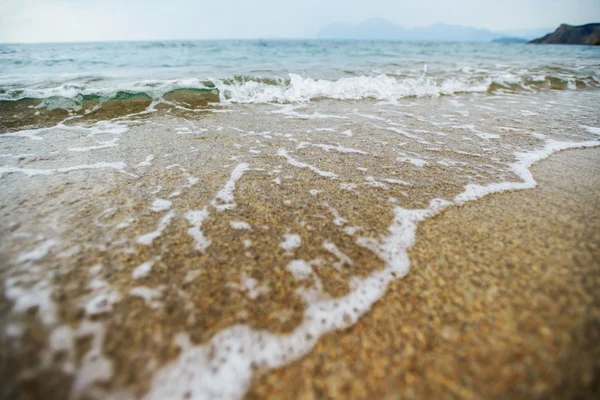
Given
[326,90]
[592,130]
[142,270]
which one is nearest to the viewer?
[142,270]

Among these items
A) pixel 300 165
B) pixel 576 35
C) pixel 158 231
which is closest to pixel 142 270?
pixel 158 231

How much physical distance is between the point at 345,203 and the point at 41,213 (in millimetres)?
2493

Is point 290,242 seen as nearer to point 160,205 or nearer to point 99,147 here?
point 160,205

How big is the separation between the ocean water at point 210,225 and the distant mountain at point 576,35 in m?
82.2

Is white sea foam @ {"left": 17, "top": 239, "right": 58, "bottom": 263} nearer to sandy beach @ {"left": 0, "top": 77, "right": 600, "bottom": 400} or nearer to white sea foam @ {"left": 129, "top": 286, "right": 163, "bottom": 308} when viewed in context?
sandy beach @ {"left": 0, "top": 77, "right": 600, "bottom": 400}

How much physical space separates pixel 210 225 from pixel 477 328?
1.82 meters

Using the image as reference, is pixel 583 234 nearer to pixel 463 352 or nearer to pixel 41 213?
pixel 463 352

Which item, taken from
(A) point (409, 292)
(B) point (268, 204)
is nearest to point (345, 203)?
(B) point (268, 204)

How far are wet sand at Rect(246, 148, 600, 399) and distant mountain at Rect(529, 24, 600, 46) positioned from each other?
83.8 m

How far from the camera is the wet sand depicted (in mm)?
1197

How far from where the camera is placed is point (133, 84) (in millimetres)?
7383

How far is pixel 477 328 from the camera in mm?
1417

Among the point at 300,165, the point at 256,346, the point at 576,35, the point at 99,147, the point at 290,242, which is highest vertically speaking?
the point at 576,35

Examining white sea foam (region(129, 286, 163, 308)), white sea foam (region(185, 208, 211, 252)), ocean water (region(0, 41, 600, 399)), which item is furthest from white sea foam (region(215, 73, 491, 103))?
white sea foam (region(129, 286, 163, 308))
